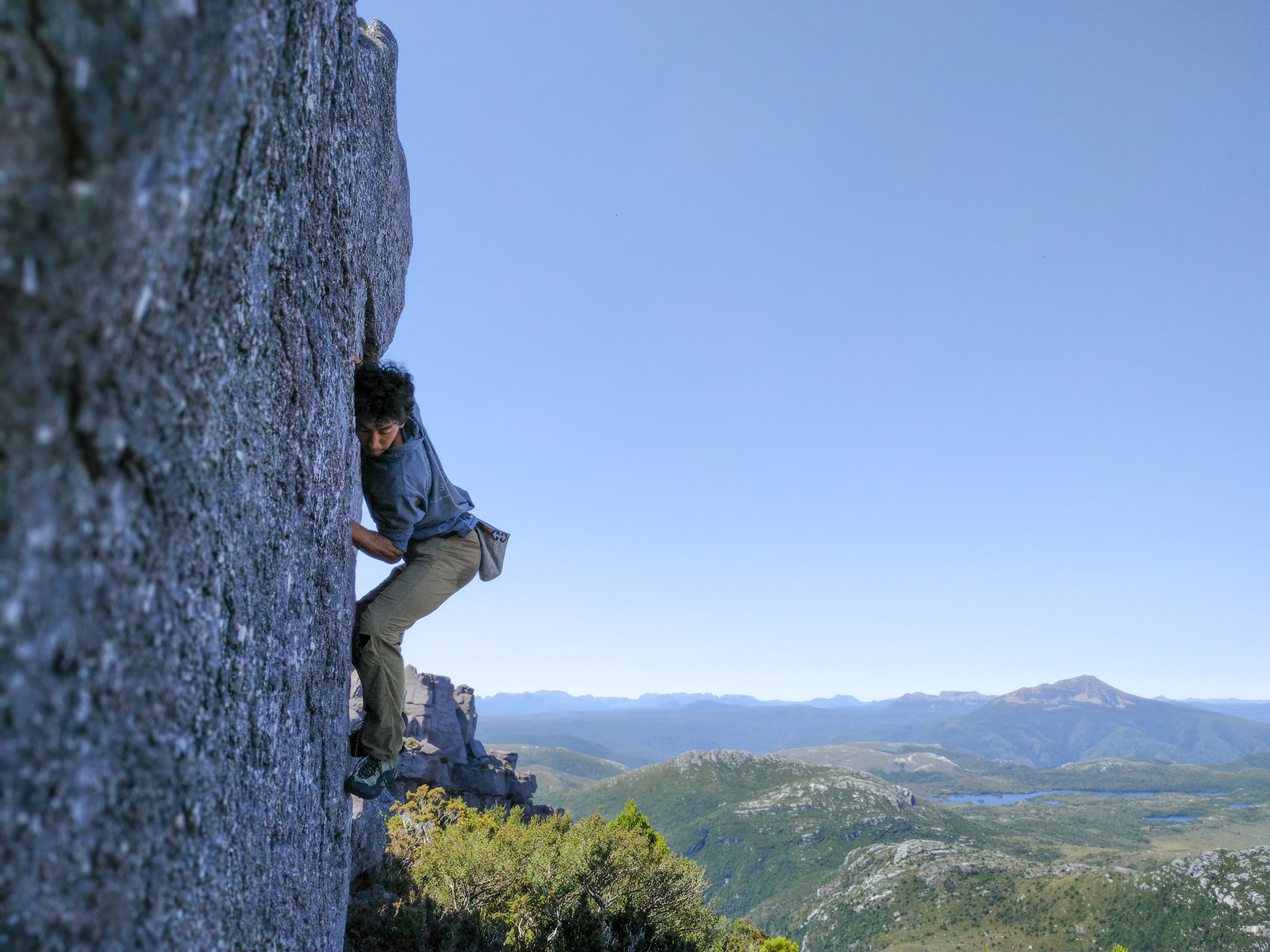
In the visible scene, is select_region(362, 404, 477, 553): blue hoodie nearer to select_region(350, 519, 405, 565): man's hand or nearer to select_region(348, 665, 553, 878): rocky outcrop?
select_region(350, 519, 405, 565): man's hand

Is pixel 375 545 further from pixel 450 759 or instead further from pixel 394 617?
pixel 450 759

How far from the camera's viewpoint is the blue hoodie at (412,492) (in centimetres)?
673

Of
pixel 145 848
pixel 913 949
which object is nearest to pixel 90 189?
pixel 145 848

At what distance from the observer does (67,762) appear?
2326mm

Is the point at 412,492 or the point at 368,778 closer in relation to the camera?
the point at 368,778

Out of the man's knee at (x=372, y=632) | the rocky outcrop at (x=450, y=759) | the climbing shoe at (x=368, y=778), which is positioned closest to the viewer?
the climbing shoe at (x=368, y=778)

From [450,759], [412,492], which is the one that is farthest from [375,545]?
[450,759]

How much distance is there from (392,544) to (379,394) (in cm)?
143

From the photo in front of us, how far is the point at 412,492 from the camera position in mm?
6754

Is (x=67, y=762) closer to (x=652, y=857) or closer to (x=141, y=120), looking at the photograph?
(x=141, y=120)

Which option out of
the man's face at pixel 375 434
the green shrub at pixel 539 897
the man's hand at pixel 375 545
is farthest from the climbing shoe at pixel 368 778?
the green shrub at pixel 539 897

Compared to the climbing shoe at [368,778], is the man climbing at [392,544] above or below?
above

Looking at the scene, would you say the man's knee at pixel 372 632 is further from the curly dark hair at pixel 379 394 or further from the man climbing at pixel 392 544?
the curly dark hair at pixel 379 394

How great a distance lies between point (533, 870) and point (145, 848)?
58.4 ft
